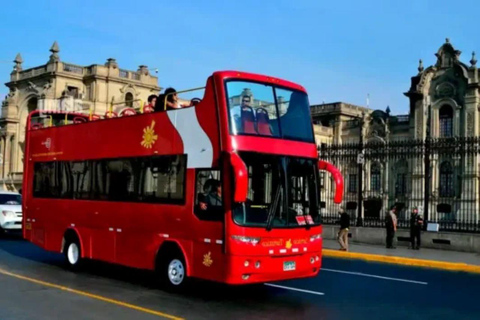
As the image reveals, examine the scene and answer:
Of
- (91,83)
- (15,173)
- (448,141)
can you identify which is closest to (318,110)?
(91,83)

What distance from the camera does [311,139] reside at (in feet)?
36.8

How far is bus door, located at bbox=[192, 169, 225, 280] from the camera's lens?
1010 cm

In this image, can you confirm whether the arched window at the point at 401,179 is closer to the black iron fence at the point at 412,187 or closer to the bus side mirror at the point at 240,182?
the black iron fence at the point at 412,187

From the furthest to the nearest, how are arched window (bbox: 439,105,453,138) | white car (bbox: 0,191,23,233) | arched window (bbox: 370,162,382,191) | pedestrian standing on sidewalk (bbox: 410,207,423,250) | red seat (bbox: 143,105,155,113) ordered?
arched window (bbox: 439,105,453,138) < arched window (bbox: 370,162,382,191) < white car (bbox: 0,191,23,233) < pedestrian standing on sidewalk (bbox: 410,207,423,250) < red seat (bbox: 143,105,155,113)

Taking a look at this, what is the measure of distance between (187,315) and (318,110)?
205ft

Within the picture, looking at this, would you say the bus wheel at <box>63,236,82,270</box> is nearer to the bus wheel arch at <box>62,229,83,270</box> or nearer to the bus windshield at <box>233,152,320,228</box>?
the bus wheel arch at <box>62,229,83,270</box>

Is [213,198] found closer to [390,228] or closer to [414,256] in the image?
[414,256]

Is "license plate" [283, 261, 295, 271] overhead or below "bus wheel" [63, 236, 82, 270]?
overhead

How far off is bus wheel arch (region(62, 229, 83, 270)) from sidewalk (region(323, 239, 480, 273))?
9268 mm

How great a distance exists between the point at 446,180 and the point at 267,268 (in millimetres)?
39303

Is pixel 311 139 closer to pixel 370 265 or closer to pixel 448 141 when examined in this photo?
pixel 370 265

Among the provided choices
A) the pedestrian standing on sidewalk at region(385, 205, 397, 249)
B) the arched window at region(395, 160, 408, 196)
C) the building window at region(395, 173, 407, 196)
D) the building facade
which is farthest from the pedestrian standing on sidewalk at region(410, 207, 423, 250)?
the building window at region(395, 173, 407, 196)

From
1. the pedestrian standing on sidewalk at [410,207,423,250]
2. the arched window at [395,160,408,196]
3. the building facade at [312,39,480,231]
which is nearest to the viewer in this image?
the pedestrian standing on sidewalk at [410,207,423,250]

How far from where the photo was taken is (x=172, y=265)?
1123 cm
